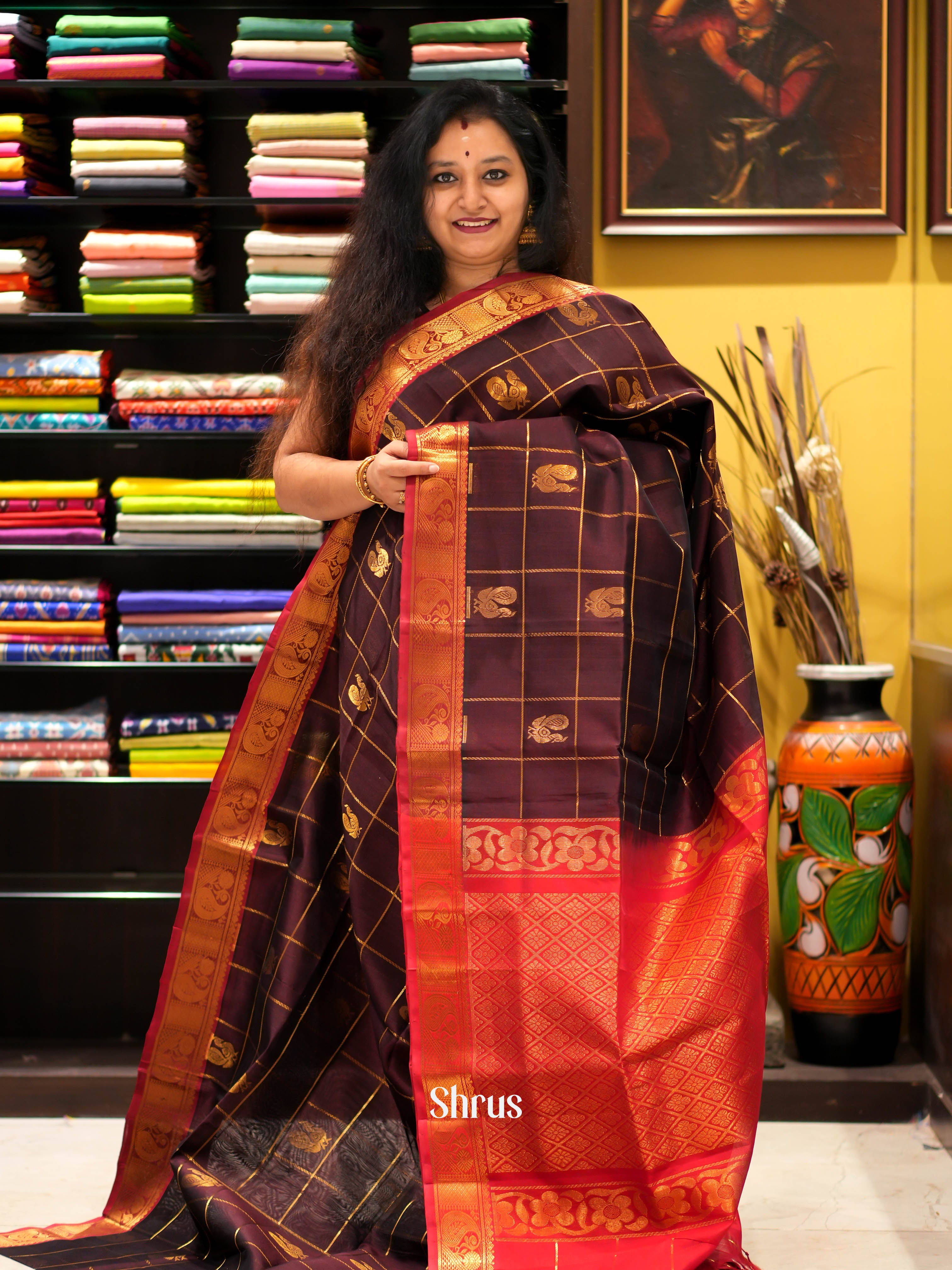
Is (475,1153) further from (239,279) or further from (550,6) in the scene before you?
(550,6)

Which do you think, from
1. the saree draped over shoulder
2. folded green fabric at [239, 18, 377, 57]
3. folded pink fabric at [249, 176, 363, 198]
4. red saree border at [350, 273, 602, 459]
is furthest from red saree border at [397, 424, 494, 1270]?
folded green fabric at [239, 18, 377, 57]

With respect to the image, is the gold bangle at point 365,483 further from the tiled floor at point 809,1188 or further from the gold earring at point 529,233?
the tiled floor at point 809,1188

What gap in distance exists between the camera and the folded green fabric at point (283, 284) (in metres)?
2.55

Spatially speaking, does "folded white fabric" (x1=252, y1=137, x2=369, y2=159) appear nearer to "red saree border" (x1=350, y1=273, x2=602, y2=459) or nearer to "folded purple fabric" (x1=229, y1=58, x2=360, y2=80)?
"folded purple fabric" (x1=229, y1=58, x2=360, y2=80)

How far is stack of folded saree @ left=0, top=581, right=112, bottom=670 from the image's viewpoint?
8.55 feet

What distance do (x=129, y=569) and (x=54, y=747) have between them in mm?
459

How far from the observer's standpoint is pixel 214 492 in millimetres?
2600

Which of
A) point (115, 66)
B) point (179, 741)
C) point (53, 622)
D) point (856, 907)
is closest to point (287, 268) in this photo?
point (115, 66)

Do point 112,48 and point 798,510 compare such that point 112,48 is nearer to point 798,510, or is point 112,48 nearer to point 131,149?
point 131,149

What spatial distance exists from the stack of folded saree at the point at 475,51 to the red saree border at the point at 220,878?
1.15 metres

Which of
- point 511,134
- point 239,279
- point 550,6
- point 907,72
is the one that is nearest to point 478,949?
point 511,134

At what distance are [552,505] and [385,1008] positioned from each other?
74cm

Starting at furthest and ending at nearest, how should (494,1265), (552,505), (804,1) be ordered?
1. (804,1)
2. (552,505)
3. (494,1265)

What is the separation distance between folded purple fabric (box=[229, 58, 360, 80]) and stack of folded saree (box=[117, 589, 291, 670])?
1052mm
